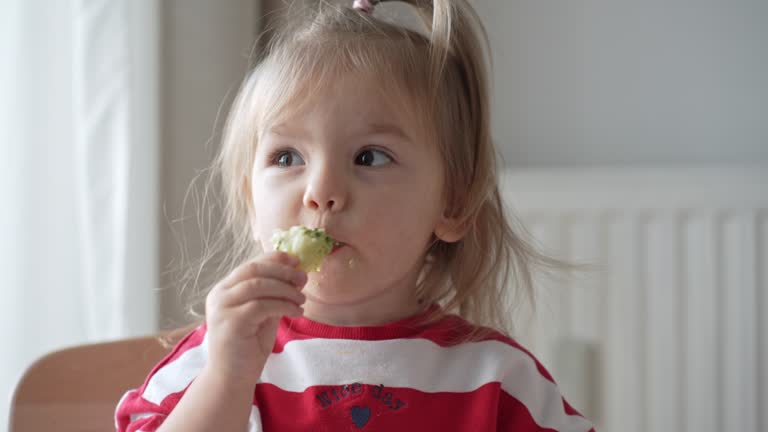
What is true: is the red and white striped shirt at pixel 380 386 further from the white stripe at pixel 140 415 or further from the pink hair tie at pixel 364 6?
the pink hair tie at pixel 364 6

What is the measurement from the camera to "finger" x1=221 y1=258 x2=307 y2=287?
74cm

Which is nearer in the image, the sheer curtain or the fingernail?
the fingernail

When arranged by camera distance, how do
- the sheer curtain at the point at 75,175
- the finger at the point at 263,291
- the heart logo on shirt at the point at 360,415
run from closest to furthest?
the finger at the point at 263,291
the heart logo on shirt at the point at 360,415
the sheer curtain at the point at 75,175

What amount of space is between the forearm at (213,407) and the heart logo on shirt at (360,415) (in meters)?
0.12

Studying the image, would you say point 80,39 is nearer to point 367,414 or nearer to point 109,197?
point 109,197

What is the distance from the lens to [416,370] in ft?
2.92

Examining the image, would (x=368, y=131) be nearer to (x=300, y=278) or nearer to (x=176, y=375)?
(x=300, y=278)

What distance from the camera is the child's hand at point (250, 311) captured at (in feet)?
2.43

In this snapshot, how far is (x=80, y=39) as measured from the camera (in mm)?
1354

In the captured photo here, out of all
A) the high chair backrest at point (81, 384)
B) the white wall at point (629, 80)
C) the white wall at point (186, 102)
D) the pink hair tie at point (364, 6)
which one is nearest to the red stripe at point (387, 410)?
the high chair backrest at point (81, 384)

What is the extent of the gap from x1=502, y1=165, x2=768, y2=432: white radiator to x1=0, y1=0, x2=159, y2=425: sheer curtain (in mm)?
882

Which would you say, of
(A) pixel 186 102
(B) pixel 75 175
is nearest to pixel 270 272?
(B) pixel 75 175

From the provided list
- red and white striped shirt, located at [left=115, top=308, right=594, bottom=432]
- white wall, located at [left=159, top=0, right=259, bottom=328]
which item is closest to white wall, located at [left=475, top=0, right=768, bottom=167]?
white wall, located at [left=159, top=0, right=259, bottom=328]

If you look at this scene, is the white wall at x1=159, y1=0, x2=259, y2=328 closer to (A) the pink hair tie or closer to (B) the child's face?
(A) the pink hair tie
